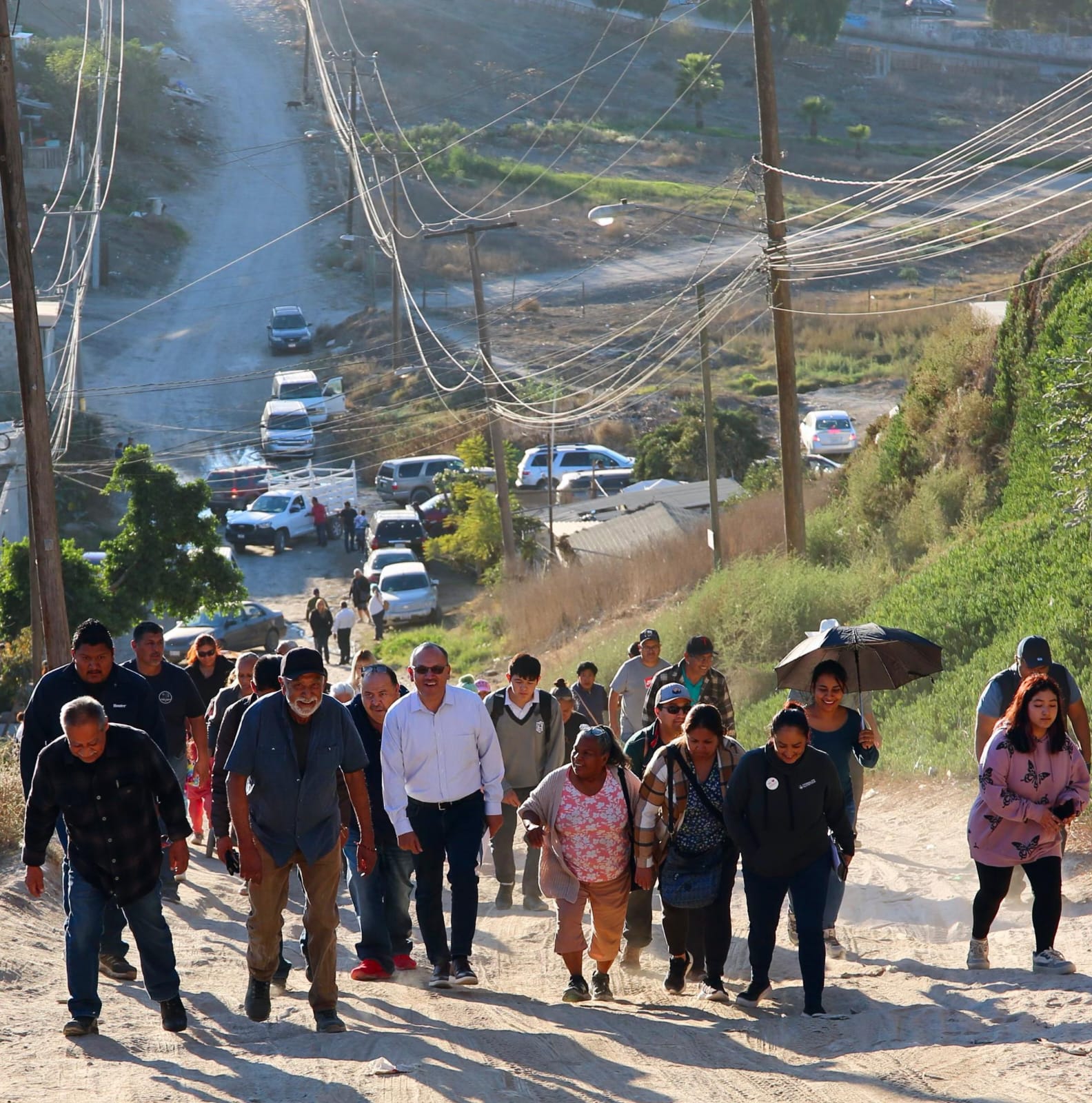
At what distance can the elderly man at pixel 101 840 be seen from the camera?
6.64 m

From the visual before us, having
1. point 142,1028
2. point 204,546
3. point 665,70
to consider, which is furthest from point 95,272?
point 142,1028

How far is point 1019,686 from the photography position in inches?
320

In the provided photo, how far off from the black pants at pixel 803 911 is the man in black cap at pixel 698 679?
239 centimetres

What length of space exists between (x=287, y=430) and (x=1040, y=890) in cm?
4298

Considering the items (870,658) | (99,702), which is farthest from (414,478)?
(99,702)

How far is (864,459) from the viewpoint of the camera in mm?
27125

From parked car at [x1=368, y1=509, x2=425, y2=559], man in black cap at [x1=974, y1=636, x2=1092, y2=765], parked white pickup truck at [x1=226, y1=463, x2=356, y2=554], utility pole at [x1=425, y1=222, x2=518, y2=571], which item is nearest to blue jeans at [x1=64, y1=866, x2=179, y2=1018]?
man in black cap at [x1=974, y1=636, x2=1092, y2=765]

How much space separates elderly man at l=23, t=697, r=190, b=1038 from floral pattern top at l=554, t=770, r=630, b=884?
6.57 feet

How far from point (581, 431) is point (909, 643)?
1664 inches

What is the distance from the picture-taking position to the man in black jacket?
738cm

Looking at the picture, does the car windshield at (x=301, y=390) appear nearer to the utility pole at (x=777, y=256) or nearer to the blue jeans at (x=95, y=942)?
the utility pole at (x=777, y=256)

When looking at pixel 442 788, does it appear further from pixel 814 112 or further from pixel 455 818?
pixel 814 112

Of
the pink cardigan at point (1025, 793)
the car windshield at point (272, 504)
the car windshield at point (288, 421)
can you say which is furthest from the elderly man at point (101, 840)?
the car windshield at point (288, 421)

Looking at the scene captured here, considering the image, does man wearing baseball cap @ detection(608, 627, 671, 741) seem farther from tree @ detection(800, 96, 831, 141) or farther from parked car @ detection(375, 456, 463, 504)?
tree @ detection(800, 96, 831, 141)
